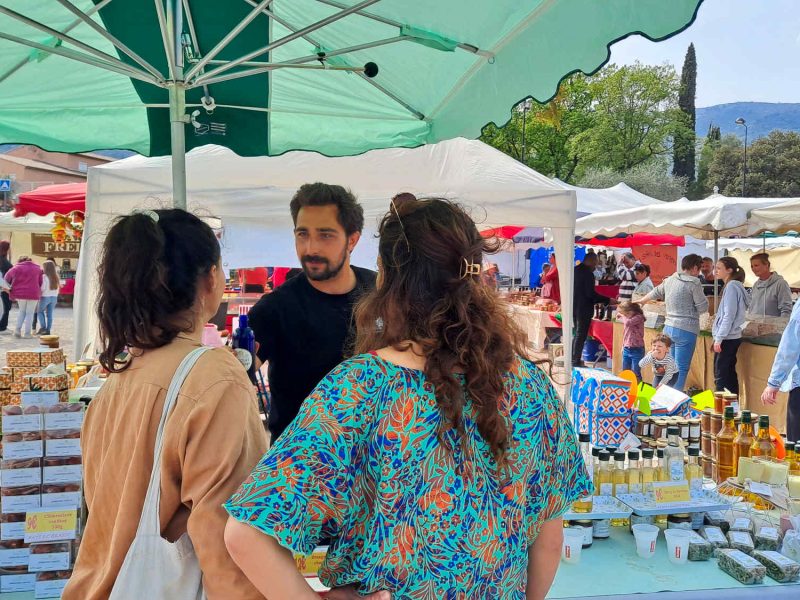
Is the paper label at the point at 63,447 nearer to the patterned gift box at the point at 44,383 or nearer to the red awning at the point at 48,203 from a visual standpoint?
the patterned gift box at the point at 44,383

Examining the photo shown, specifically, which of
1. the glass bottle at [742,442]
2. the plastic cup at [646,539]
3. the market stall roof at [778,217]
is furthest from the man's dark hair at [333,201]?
the market stall roof at [778,217]

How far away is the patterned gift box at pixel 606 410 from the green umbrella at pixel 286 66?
A: 120cm

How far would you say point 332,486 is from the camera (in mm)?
962

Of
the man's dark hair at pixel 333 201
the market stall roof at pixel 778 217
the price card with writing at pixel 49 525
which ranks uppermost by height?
the market stall roof at pixel 778 217

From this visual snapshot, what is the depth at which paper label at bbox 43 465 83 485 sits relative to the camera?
5.81 feet

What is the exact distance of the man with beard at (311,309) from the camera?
2363mm

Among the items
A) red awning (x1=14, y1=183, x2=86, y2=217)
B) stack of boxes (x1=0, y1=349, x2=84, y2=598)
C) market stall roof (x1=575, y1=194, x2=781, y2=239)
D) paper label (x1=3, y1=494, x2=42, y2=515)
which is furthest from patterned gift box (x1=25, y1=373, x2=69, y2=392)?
market stall roof (x1=575, y1=194, x2=781, y2=239)

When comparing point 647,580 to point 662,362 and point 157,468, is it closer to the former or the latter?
point 157,468

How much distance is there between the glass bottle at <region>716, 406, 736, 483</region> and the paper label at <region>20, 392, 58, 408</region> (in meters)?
2.55

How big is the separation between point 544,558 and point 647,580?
910 mm

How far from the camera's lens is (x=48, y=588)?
177 centimetres

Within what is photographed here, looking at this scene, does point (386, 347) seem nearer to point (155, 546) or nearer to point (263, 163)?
point (155, 546)

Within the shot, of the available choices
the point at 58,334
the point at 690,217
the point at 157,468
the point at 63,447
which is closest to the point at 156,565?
the point at 157,468

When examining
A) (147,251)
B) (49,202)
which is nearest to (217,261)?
(147,251)
